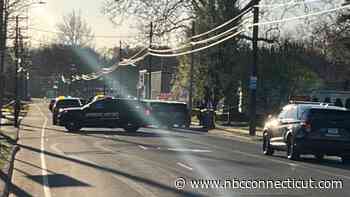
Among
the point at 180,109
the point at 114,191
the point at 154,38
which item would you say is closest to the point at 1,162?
the point at 114,191

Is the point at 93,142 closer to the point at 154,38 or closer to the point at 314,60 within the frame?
the point at 154,38

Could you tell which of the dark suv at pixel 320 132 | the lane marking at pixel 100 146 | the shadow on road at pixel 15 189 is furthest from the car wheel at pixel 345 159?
the shadow on road at pixel 15 189

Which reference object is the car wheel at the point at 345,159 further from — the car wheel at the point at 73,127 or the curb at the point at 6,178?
the car wheel at the point at 73,127

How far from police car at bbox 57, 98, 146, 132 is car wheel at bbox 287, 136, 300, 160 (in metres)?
18.6

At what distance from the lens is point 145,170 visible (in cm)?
1883

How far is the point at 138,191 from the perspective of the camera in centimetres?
1459

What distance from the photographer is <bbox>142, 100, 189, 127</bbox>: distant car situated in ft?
164

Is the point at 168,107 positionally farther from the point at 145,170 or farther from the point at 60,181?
the point at 60,181

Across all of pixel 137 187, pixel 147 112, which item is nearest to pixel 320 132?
pixel 137 187

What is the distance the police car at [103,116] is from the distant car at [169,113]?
7.45 meters

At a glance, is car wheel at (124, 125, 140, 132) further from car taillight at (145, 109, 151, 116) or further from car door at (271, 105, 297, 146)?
car door at (271, 105, 297, 146)

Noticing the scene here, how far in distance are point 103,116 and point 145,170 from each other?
895 inches

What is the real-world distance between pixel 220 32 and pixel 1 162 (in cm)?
4056

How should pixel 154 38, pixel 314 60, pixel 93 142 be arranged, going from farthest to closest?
pixel 314 60, pixel 154 38, pixel 93 142
